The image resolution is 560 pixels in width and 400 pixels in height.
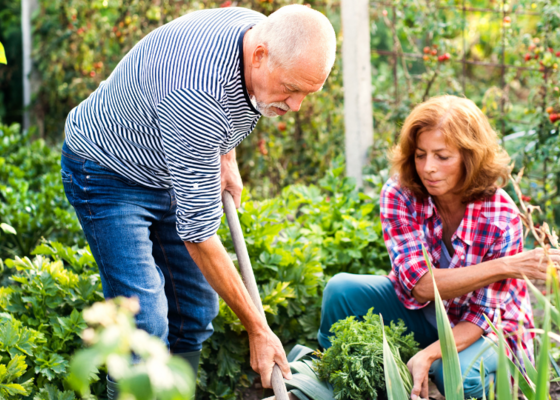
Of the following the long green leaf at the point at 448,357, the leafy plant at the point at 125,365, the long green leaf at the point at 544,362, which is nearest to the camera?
the leafy plant at the point at 125,365

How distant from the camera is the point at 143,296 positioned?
172 cm

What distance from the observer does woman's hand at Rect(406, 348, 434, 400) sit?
5.85ft

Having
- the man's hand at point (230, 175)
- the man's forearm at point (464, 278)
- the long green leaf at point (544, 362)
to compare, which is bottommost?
the man's forearm at point (464, 278)

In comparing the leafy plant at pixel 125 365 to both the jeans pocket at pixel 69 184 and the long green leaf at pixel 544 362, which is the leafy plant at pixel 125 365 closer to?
the long green leaf at pixel 544 362

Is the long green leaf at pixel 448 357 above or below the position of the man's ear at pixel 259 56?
below

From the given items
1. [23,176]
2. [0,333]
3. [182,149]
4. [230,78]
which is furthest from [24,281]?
[23,176]

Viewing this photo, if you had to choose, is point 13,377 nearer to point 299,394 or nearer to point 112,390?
point 112,390

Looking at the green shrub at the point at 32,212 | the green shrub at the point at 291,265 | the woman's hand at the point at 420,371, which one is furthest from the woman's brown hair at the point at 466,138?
the green shrub at the point at 32,212

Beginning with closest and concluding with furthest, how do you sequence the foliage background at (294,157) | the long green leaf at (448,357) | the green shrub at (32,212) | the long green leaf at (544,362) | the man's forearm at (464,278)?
the long green leaf at (544,362)
the long green leaf at (448,357)
the man's forearm at (464,278)
the foliage background at (294,157)
the green shrub at (32,212)

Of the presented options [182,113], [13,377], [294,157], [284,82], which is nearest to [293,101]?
[284,82]

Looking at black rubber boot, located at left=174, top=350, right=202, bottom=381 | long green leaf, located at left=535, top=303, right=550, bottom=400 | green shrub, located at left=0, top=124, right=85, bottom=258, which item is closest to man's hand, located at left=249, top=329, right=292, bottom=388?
black rubber boot, located at left=174, top=350, right=202, bottom=381

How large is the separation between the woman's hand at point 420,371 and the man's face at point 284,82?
3.03 ft

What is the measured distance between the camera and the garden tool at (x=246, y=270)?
1.66 meters

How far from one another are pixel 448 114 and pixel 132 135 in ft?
3.60
